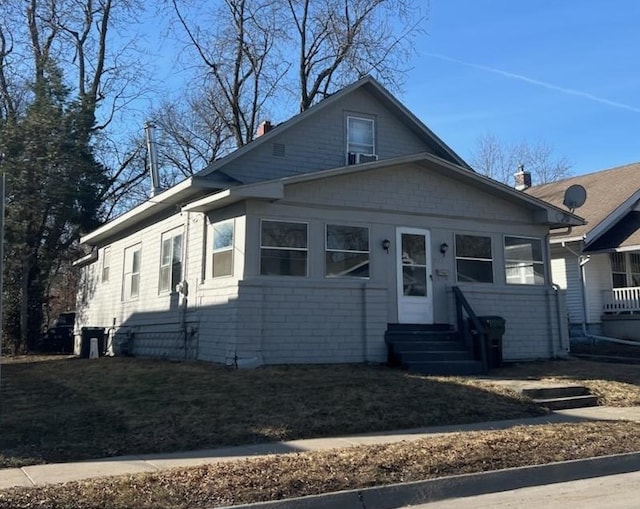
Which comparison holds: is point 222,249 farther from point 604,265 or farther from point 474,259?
point 604,265

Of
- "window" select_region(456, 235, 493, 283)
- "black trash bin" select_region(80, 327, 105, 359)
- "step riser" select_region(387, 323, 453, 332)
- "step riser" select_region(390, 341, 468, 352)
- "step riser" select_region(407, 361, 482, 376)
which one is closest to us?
"step riser" select_region(407, 361, 482, 376)

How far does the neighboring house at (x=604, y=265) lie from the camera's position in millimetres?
21609

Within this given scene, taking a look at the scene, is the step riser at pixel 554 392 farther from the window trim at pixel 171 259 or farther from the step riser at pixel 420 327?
the window trim at pixel 171 259

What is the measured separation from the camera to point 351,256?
13719mm

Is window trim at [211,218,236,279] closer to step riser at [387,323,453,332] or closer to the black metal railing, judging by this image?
step riser at [387,323,453,332]

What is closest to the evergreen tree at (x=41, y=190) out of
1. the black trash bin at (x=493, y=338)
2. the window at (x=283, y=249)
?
the window at (x=283, y=249)

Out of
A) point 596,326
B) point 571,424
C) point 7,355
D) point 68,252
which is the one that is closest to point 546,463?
point 571,424

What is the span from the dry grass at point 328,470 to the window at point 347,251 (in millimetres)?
6050

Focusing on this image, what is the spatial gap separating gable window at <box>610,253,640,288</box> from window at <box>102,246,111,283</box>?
17451 mm

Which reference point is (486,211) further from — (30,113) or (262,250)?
(30,113)

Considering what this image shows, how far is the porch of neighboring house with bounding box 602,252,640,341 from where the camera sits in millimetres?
21469

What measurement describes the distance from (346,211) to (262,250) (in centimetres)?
209

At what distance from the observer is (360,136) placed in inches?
677

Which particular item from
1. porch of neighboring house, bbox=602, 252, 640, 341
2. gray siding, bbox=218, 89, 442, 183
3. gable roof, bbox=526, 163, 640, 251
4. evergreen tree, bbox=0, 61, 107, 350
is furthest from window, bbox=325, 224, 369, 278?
evergreen tree, bbox=0, 61, 107, 350
